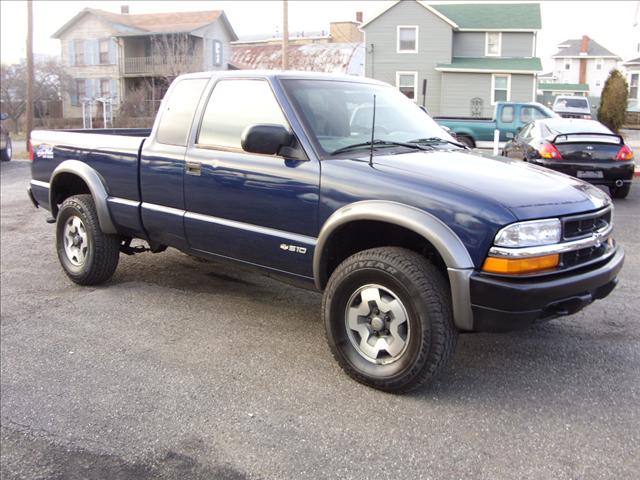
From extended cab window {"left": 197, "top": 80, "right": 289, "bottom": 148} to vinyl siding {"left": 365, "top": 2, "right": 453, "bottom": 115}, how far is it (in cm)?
2965

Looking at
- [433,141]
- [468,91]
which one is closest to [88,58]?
[468,91]

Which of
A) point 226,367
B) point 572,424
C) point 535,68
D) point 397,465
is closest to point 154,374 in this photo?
point 226,367

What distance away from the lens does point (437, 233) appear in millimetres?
3371

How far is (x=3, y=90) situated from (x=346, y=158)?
45.4 metres

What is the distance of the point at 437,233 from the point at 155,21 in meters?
47.0

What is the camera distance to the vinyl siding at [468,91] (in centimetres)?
Answer: 3253

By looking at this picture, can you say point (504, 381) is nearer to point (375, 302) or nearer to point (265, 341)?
point (375, 302)

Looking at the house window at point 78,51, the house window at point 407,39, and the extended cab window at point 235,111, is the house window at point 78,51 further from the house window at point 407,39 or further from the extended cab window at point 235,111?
the extended cab window at point 235,111

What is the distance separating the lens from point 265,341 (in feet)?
14.8

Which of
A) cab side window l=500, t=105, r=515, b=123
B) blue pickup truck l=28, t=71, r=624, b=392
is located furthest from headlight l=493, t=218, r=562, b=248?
cab side window l=500, t=105, r=515, b=123

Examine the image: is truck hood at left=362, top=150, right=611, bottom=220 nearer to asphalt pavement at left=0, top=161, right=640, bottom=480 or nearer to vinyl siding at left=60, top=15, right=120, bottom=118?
asphalt pavement at left=0, top=161, right=640, bottom=480

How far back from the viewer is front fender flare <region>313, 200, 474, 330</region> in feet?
10.9

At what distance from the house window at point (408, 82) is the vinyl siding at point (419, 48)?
0.21 metres

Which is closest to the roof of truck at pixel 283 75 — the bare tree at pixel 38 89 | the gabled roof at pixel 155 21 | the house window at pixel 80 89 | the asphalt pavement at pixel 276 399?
the asphalt pavement at pixel 276 399
